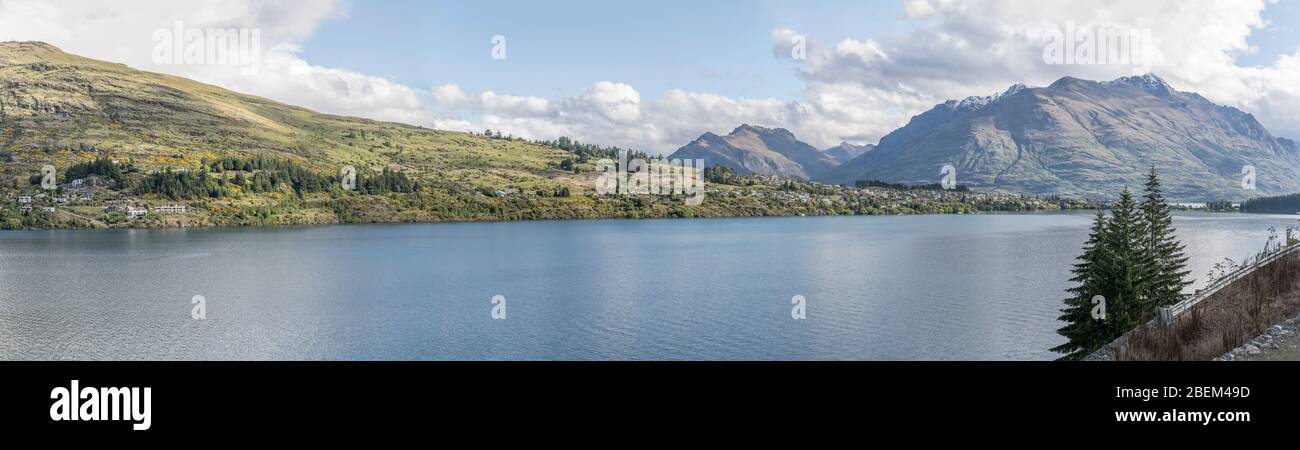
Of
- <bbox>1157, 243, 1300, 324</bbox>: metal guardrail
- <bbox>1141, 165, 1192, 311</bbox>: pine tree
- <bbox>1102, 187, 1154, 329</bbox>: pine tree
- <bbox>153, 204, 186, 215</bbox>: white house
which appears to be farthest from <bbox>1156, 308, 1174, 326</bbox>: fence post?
<bbox>153, 204, 186, 215</bbox>: white house

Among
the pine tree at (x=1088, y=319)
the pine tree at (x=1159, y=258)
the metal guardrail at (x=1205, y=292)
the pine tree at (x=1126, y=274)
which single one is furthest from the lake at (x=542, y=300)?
the metal guardrail at (x=1205, y=292)

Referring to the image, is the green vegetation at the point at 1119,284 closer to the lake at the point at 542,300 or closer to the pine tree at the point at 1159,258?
the pine tree at the point at 1159,258

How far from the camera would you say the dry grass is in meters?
16.6

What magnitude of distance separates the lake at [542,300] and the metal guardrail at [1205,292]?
1170 cm

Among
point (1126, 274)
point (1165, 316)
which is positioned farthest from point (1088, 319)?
point (1165, 316)

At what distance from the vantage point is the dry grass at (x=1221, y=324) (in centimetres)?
1658

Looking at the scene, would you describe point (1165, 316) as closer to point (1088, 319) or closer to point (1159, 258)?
point (1088, 319)

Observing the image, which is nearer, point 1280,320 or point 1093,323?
point 1280,320

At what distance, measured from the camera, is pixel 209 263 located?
8694 centimetres

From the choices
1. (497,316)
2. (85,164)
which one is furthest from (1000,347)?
(85,164)

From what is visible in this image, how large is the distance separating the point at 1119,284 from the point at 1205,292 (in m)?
8.30
